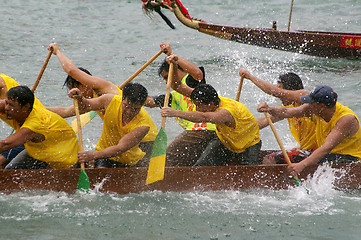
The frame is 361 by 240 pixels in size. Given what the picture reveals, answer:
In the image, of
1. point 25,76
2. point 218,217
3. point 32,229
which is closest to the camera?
point 32,229

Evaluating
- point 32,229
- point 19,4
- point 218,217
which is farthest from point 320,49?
point 19,4

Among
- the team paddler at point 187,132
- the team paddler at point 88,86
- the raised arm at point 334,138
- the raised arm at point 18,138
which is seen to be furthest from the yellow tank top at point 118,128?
the raised arm at point 334,138

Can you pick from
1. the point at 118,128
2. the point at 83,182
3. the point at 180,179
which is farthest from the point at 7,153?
the point at 180,179

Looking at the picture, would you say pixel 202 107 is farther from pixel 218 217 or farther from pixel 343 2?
pixel 343 2

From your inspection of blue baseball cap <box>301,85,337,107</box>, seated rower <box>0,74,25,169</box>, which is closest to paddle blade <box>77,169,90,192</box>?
seated rower <box>0,74,25,169</box>

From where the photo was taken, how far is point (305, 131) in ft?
19.9

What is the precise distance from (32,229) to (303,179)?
295 centimetres

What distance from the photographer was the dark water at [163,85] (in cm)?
501

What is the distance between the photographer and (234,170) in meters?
5.56

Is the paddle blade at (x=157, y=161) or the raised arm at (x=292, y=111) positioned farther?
the raised arm at (x=292, y=111)

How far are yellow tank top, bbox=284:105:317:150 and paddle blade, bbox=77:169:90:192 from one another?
2.58 meters

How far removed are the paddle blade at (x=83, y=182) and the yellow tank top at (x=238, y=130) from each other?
5.15ft

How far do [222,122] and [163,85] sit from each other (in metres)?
5.75

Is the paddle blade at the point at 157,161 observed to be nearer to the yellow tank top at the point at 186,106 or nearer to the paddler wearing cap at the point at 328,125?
the yellow tank top at the point at 186,106
